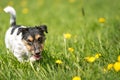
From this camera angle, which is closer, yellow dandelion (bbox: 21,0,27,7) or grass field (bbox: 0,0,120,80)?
grass field (bbox: 0,0,120,80)

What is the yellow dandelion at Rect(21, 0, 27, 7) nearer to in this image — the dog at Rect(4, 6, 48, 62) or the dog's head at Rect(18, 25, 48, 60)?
the dog at Rect(4, 6, 48, 62)

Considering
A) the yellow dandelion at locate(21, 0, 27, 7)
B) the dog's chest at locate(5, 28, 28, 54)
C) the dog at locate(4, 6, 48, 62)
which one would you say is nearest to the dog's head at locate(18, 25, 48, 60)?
the dog at locate(4, 6, 48, 62)

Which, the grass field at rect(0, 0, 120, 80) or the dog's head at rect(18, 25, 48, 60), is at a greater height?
the dog's head at rect(18, 25, 48, 60)

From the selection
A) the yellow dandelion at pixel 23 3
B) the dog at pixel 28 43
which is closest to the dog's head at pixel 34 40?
the dog at pixel 28 43

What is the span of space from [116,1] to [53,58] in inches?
307

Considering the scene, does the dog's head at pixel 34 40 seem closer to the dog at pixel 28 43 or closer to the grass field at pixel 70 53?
the dog at pixel 28 43

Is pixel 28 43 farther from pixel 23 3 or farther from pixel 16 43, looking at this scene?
pixel 23 3

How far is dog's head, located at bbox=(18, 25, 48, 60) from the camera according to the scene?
5180 mm

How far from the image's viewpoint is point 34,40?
5262 mm

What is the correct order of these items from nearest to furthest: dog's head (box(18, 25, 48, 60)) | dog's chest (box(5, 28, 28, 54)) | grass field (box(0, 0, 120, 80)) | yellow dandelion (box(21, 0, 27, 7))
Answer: grass field (box(0, 0, 120, 80)), dog's head (box(18, 25, 48, 60)), dog's chest (box(5, 28, 28, 54)), yellow dandelion (box(21, 0, 27, 7))

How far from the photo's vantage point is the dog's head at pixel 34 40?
17.0ft

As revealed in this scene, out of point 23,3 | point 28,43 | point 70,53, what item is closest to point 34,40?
A: point 28,43

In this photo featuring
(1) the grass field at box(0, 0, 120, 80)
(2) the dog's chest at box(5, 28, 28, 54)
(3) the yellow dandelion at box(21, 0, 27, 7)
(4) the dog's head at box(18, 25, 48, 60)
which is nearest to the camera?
(1) the grass field at box(0, 0, 120, 80)

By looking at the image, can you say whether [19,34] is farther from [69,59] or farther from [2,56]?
[69,59]
